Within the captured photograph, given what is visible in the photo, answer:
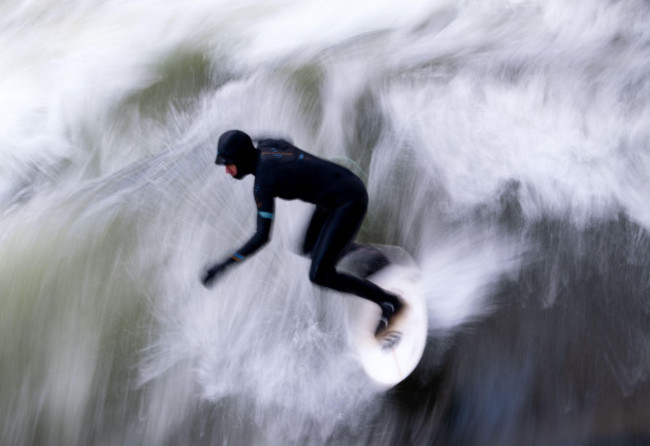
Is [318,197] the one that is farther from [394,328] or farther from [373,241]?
[394,328]

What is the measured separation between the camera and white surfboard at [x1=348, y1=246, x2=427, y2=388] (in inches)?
122

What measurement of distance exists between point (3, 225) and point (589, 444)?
4.00 meters

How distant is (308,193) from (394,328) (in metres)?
1.03

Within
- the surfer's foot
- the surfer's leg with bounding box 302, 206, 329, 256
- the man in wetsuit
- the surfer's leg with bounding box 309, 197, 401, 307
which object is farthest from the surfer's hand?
the surfer's foot

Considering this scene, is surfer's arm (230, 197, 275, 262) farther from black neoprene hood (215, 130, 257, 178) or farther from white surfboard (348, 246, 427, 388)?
white surfboard (348, 246, 427, 388)

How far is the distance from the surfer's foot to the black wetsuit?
9.2 inches

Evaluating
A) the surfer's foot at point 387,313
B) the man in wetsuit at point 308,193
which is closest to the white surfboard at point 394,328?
the surfer's foot at point 387,313

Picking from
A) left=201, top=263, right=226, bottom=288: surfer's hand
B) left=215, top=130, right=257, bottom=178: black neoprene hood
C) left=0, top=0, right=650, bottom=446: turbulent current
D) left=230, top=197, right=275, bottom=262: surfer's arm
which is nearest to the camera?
left=215, top=130, right=257, bottom=178: black neoprene hood

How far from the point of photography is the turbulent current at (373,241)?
307cm

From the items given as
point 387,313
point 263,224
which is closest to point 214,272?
point 263,224

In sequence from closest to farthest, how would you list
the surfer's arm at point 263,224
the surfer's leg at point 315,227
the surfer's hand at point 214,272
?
the surfer's arm at point 263,224, the surfer's hand at point 214,272, the surfer's leg at point 315,227

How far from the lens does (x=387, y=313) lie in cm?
313

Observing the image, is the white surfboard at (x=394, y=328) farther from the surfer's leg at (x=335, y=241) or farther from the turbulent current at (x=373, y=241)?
the surfer's leg at (x=335, y=241)

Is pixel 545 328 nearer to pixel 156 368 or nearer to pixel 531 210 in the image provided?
pixel 531 210
